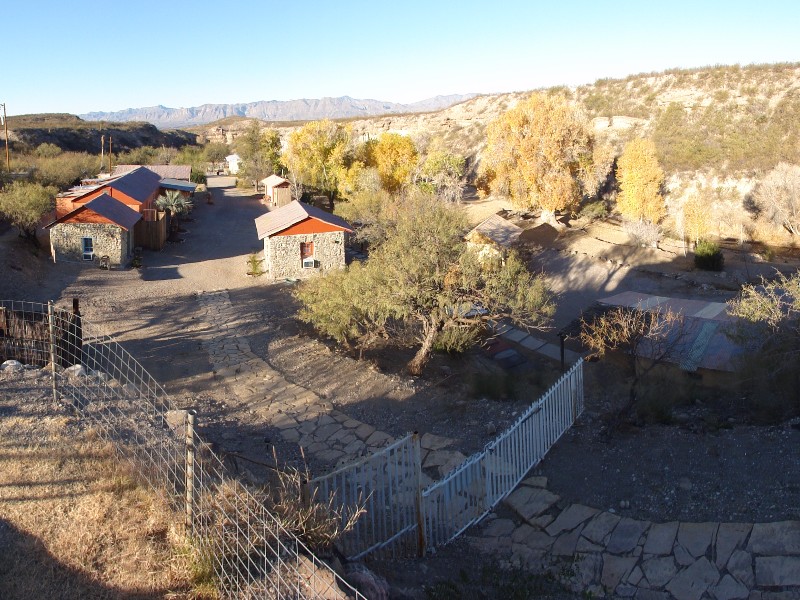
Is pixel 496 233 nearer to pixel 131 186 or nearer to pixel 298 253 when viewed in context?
pixel 298 253

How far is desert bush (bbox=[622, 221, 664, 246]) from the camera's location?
3102 cm

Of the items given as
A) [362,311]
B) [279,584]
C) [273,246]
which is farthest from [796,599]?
[273,246]

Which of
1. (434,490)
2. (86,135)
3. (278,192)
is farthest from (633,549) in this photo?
(86,135)

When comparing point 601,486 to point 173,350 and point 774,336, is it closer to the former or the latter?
point 774,336

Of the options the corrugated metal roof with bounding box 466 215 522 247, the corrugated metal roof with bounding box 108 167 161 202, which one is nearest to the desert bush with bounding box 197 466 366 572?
the corrugated metal roof with bounding box 466 215 522 247

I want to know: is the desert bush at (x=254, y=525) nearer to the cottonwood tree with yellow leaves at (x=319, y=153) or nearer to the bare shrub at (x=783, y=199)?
the bare shrub at (x=783, y=199)

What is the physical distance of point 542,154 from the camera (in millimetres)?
36000

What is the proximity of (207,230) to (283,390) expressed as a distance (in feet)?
76.6

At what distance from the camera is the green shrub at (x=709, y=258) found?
26859mm

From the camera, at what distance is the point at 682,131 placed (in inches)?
1852

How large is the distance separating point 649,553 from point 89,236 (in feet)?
75.6

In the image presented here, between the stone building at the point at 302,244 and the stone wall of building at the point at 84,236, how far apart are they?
5.33 m

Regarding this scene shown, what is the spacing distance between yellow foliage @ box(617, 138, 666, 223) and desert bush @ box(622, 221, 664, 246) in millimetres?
1765

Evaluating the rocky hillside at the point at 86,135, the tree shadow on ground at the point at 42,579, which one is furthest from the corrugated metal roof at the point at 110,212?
the rocky hillside at the point at 86,135
